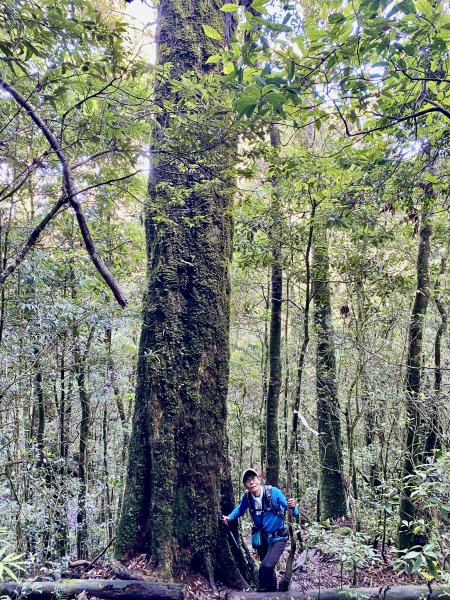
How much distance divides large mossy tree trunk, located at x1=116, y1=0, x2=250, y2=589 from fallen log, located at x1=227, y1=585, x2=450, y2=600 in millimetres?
329

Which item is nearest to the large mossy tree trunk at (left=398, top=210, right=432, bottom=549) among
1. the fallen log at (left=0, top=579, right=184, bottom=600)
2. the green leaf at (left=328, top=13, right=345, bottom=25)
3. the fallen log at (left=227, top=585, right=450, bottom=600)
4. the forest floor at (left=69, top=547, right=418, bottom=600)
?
the forest floor at (left=69, top=547, right=418, bottom=600)

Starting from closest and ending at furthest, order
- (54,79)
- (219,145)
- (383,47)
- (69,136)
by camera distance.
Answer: (383,47)
(54,79)
(219,145)
(69,136)

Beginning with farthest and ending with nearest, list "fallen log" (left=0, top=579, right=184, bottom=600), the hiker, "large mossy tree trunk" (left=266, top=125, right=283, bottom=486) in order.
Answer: "large mossy tree trunk" (left=266, top=125, right=283, bottom=486)
the hiker
"fallen log" (left=0, top=579, right=184, bottom=600)

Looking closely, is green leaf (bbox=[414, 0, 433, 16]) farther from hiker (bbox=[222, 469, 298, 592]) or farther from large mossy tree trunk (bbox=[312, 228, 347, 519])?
large mossy tree trunk (bbox=[312, 228, 347, 519])

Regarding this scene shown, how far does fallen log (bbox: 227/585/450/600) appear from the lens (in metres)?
4.32

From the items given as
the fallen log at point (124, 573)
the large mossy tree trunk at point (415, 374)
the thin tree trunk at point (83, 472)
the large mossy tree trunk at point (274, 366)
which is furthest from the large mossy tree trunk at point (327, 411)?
the thin tree trunk at point (83, 472)

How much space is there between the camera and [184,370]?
5.02 metres

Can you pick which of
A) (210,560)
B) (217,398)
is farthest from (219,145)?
(210,560)

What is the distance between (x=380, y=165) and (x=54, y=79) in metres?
2.91

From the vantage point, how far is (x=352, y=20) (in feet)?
7.91

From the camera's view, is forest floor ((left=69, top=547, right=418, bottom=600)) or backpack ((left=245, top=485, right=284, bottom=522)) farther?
backpack ((left=245, top=485, right=284, bottom=522))

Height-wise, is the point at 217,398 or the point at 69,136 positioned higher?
the point at 69,136

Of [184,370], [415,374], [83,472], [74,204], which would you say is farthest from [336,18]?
[83,472]

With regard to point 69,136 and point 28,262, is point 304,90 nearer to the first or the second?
point 69,136
